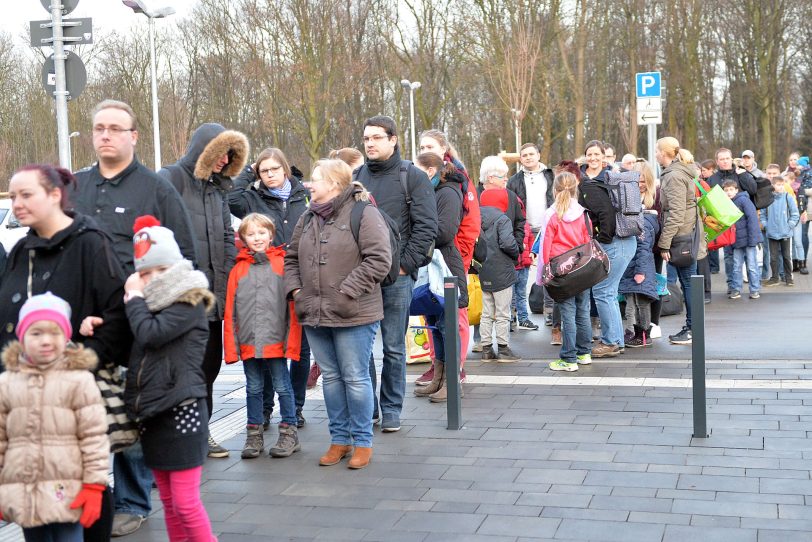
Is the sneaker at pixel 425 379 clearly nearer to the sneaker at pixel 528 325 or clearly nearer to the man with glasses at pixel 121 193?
the sneaker at pixel 528 325

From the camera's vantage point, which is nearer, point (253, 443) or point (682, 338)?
point (253, 443)

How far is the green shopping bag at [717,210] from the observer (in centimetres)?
1177

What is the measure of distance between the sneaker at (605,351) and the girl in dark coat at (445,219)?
6.88 ft

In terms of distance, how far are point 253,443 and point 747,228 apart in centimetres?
927

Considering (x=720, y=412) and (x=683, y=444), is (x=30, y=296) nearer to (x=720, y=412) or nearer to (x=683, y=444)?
(x=683, y=444)

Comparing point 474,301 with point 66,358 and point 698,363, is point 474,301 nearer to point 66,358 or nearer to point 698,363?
point 698,363

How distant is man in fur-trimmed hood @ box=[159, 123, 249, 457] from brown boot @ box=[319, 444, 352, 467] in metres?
0.77

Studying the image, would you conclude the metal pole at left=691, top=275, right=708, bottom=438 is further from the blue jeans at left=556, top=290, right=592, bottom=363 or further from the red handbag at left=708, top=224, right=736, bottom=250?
the red handbag at left=708, top=224, right=736, bottom=250

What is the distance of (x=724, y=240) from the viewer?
13383 mm

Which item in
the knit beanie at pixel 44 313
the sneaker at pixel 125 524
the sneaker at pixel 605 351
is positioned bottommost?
the sneaker at pixel 125 524

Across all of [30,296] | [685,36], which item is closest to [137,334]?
[30,296]

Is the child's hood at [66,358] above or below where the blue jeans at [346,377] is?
above

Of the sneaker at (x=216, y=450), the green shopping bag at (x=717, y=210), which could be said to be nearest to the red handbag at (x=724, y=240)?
the green shopping bag at (x=717, y=210)

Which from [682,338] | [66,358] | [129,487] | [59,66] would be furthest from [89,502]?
[59,66]
